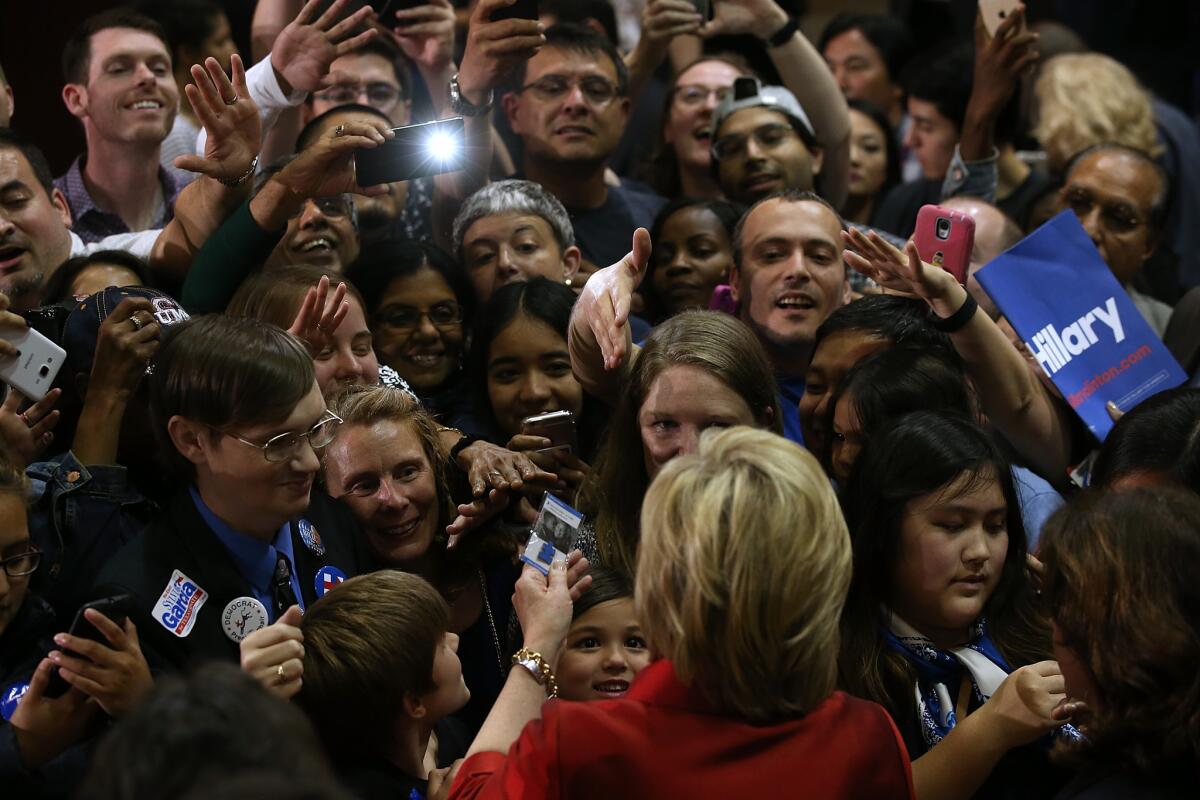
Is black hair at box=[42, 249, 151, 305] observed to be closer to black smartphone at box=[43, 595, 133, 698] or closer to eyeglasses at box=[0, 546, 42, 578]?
eyeglasses at box=[0, 546, 42, 578]

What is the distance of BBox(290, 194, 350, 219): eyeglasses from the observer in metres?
4.27

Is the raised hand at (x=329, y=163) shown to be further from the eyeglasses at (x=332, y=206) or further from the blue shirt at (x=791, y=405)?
the blue shirt at (x=791, y=405)

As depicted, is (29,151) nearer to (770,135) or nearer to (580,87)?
(580,87)

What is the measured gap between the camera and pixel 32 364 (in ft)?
10.0

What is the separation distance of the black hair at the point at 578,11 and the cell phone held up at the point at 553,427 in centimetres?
256

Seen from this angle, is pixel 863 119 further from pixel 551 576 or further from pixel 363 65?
pixel 551 576

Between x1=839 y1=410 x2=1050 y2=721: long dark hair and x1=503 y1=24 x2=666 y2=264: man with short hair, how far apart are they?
198 centimetres

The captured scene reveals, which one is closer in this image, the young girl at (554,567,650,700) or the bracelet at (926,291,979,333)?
the young girl at (554,567,650,700)

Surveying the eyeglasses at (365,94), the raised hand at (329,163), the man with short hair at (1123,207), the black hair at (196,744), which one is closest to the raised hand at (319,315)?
the raised hand at (329,163)

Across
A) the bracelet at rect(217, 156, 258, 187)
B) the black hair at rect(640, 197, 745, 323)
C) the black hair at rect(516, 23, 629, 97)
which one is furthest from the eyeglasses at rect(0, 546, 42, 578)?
the black hair at rect(516, 23, 629, 97)

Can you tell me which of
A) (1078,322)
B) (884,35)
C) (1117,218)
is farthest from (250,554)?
(884,35)

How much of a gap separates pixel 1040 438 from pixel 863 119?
2.79m

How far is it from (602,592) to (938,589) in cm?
62

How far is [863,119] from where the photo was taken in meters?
6.20
